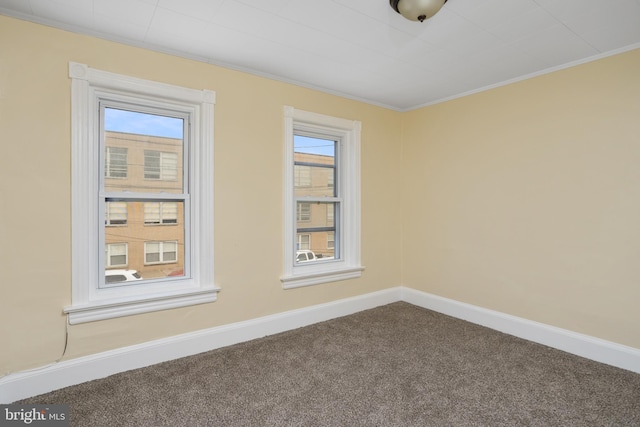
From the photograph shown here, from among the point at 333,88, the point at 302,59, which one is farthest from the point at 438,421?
the point at 333,88

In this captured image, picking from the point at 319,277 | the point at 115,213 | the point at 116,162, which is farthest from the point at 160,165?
the point at 319,277

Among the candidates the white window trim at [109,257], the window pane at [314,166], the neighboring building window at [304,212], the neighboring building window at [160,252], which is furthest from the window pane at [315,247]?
the white window trim at [109,257]

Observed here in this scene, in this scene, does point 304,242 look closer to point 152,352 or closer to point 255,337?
point 255,337

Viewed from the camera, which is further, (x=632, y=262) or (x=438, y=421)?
(x=632, y=262)

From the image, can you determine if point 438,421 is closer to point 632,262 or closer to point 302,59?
point 632,262

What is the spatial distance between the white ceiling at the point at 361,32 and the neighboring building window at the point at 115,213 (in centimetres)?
121

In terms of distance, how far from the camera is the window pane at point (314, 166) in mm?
3404

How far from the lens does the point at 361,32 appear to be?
7.32 ft

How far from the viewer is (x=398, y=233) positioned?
13.5ft

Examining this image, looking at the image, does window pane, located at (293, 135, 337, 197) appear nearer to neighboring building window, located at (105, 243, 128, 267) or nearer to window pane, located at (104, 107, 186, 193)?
window pane, located at (104, 107, 186, 193)

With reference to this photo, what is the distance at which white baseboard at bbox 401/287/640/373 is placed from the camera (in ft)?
7.93

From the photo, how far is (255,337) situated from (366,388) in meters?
1.19

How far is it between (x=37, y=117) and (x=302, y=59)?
1.92m

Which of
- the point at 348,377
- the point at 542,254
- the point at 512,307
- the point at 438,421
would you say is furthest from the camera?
the point at 512,307
